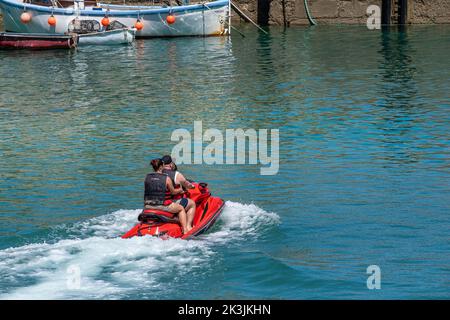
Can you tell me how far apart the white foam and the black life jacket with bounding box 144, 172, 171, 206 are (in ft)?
2.98

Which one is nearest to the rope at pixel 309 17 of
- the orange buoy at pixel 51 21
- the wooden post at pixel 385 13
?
the wooden post at pixel 385 13

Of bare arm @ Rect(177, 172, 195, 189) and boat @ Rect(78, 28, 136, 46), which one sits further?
boat @ Rect(78, 28, 136, 46)

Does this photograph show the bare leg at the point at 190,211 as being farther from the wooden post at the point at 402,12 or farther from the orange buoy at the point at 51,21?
the wooden post at the point at 402,12

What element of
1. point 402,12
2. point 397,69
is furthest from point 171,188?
point 402,12

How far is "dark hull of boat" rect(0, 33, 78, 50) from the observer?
155ft

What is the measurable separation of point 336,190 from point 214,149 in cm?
518

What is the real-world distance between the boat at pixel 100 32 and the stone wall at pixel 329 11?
8.17m

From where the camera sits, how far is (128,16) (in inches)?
2008

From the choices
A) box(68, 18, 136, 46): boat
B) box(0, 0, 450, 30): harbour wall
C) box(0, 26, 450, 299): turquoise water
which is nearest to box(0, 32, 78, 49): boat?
box(68, 18, 136, 46): boat

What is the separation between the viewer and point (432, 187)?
2073 cm

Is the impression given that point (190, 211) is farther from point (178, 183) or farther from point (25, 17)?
point (25, 17)

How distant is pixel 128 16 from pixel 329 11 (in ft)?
39.2

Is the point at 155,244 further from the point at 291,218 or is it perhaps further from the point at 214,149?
the point at 214,149

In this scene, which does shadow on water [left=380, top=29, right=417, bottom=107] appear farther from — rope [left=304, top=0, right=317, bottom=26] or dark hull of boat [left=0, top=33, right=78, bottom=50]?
dark hull of boat [left=0, top=33, right=78, bottom=50]
